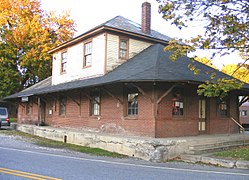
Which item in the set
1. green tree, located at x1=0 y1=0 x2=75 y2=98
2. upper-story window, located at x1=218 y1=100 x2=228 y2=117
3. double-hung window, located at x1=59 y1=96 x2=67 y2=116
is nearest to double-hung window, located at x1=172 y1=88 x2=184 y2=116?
upper-story window, located at x1=218 y1=100 x2=228 y2=117

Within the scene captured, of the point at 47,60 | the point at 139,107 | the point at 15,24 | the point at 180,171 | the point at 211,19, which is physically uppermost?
the point at 15,24

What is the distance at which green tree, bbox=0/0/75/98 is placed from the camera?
35594 mm

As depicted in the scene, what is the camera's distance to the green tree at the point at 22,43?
1401 inches

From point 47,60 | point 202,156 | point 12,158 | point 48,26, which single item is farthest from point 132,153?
point 48,26

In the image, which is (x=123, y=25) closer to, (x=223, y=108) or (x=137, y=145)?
(x=223, y=108)

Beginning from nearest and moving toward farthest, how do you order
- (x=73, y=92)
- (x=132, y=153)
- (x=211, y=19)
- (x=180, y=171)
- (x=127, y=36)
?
(x=180, y=171) → (x=211, y=19) → (x=132, y=153) → (x=127, y=36) → (x=73, y=92)

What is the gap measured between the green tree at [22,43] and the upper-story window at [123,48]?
776 inches

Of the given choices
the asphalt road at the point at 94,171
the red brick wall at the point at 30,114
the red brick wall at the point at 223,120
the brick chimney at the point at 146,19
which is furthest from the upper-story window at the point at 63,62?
the asphalt road at the point at 94,171

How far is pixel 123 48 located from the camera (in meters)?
18.1

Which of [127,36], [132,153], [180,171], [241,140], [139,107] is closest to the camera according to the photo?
[180,171]

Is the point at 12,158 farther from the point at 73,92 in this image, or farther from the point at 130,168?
the point at 73,92

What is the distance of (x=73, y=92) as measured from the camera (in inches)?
786

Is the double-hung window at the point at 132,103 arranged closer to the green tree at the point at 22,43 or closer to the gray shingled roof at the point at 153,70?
the gray shingled roof at the point at 153,70

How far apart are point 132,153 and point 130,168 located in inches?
122
